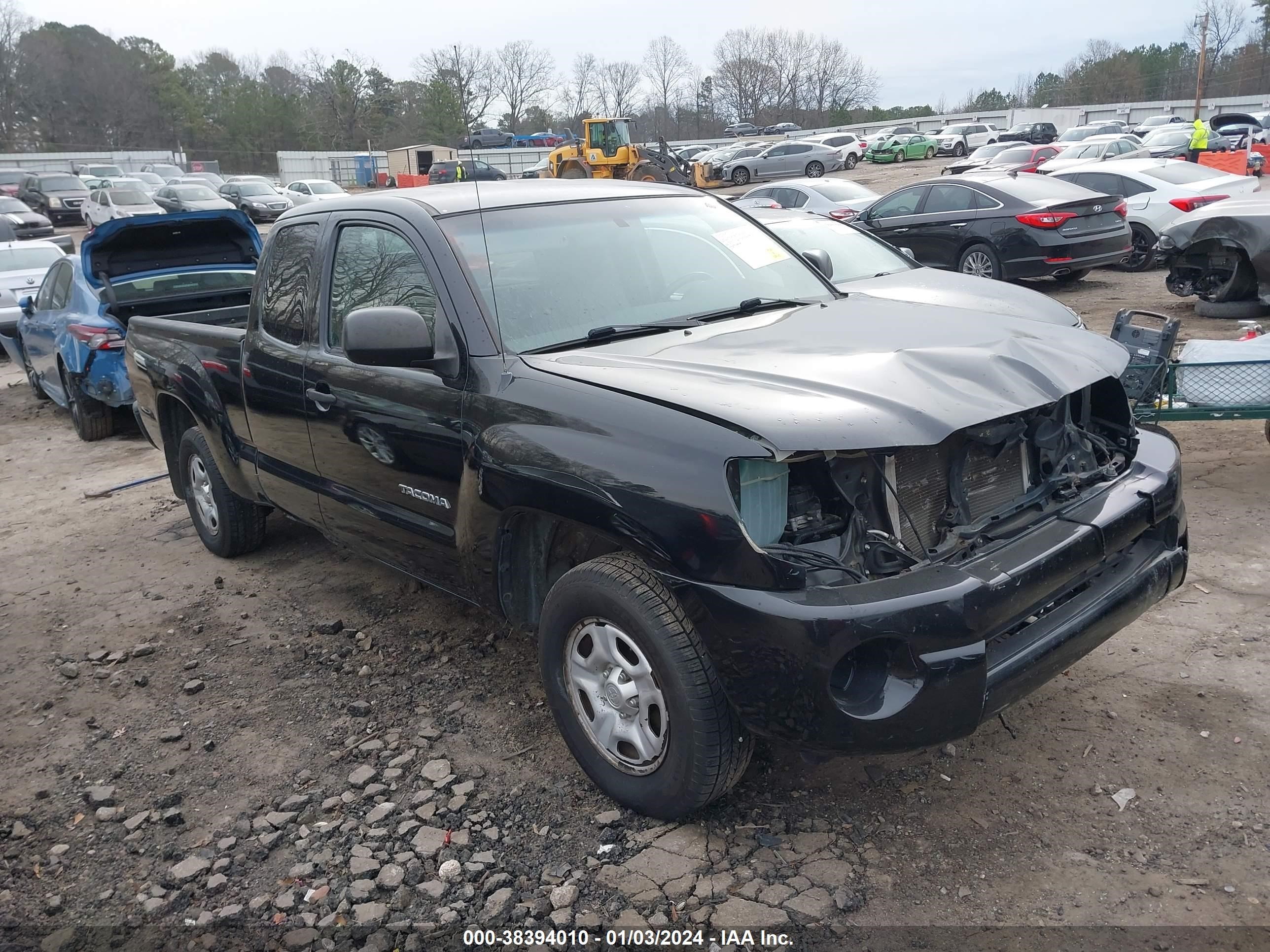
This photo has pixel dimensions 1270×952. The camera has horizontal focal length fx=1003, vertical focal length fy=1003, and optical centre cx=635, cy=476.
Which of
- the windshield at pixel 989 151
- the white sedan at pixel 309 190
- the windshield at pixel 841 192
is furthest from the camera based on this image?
the white sedan at pixel 309 190

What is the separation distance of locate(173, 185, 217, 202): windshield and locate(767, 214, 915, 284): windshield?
29.5 m

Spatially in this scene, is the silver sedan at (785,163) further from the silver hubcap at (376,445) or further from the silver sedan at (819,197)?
the silver hubcap at (376,445)

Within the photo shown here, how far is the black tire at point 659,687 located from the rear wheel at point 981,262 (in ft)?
35.0

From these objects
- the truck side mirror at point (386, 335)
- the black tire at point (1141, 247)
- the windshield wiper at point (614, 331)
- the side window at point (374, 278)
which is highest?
the side window at point (374, 278)

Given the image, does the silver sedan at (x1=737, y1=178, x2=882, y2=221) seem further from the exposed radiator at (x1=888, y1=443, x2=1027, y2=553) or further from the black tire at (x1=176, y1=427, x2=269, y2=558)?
the exposed radiator at (x1=888, y1=443, x2=1027, y2=553)

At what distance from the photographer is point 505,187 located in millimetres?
4133

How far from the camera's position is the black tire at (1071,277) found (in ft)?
42.4

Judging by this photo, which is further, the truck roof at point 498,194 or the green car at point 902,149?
the green car at point 902,149

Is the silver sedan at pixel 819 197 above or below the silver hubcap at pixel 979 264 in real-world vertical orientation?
above

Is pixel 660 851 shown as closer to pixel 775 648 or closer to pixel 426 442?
pixel 775 648

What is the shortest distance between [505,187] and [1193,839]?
3.34 metres

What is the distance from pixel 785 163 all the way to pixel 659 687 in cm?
3864

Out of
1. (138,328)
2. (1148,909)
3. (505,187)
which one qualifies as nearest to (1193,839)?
(1148,909)

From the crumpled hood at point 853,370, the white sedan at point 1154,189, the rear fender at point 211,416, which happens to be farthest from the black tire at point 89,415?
the white sedan at point 1154,189
